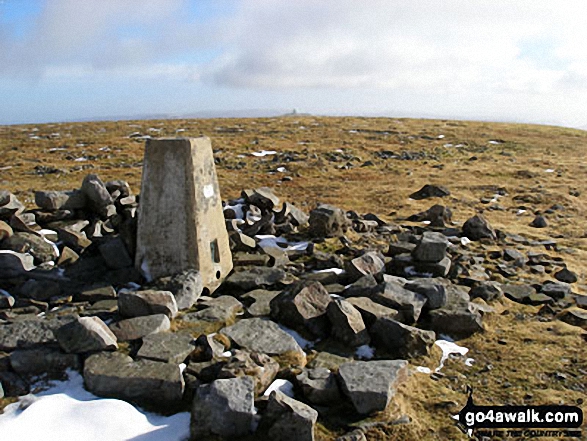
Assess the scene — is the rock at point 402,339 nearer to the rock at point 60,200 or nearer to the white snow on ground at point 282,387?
the white snow on ground at point 282,387

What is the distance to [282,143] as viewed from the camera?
33.6 meters

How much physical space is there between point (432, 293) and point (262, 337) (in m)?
2.74

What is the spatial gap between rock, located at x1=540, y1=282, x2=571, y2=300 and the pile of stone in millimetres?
42

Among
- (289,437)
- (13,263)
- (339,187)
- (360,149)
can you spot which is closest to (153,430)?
(289,437)

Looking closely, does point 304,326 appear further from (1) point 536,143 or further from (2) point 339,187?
(1) point 536,143

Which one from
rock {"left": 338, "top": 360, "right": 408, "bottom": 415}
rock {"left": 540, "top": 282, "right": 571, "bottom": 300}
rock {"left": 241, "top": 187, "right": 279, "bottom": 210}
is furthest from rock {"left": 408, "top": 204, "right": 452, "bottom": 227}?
rock {"left": 338, "top": 360, "right": 408, "bottom": 415}

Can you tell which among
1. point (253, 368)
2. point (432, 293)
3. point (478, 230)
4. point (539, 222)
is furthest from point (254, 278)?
point (539, 222)

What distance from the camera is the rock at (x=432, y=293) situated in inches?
291

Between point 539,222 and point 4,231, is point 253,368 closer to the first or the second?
point 4,231

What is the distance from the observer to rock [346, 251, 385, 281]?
8.52m

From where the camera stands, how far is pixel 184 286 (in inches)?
286

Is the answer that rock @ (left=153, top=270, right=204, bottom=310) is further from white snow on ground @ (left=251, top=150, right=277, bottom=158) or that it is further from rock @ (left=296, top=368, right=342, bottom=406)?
white snow on ground @ (left=251, top=150, right=277, bottom=158)

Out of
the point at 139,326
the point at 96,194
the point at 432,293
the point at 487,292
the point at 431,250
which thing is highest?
the point at 96,194

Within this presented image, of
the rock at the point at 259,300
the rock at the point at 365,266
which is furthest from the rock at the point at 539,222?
the rock at the point at 259,300
